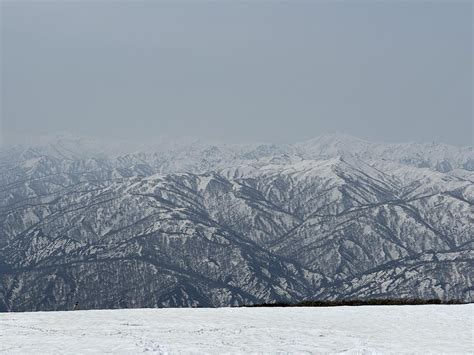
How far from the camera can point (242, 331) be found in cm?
3069

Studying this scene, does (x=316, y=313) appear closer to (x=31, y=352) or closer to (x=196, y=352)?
(x=196, y=352)

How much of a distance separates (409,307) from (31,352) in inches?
1183

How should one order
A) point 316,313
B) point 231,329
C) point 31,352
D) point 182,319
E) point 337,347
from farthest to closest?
point 316,313 < point 182,319 < point 231,329 < point 337,347 < point 31,352

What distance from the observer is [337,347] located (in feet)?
86.8

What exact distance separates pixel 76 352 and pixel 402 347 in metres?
16.4

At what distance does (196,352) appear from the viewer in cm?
2481

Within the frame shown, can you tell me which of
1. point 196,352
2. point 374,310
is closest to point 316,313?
point 374,310

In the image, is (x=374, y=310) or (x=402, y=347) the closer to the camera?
(x=402, y=347)

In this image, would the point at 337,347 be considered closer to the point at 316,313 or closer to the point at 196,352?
the point at 196,352

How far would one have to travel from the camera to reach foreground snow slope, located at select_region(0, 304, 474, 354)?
2614 centimetres

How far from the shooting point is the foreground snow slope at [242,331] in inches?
1029

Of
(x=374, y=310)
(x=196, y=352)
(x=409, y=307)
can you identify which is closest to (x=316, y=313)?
(x=374, y=310)

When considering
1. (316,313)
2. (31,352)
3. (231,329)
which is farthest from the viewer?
(316,313)

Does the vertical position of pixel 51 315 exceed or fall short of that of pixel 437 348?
it exceeds it
